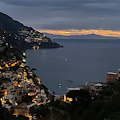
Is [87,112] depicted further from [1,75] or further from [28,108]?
[1,75]

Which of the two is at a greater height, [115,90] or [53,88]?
[115,90]

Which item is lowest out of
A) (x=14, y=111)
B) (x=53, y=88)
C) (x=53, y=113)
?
(x=53, y=88)

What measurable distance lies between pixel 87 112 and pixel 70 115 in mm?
944

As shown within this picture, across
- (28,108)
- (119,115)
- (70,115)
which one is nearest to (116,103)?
(119,115)

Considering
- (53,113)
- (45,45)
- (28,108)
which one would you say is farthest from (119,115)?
(45,45)

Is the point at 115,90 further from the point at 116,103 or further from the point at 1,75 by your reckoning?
the point at 1,75

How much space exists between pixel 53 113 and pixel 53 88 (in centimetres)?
1306

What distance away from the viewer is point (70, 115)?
25.1 feet

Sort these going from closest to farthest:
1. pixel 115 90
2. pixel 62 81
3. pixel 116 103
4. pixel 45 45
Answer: pixel 116 103 → pixel 115 90 → pixel 62 81 → pixel 45 45

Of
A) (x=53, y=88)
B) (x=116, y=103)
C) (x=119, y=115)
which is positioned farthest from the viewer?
(x=53, y=88)

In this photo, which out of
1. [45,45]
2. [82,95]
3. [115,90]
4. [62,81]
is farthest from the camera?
[45,45]

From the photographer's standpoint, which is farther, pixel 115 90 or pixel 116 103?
pixel 115 90

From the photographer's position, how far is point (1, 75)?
14523 mm

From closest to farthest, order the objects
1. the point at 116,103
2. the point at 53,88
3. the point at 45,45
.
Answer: the point at 116,103
the point at 53,88
the point at 45,45
